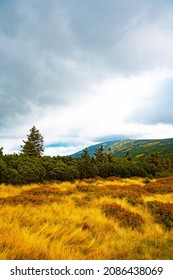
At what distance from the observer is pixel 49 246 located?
17.6 feet

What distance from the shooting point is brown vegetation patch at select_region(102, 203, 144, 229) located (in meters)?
8.03

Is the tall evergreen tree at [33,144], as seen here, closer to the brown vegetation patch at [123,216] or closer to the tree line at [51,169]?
the tree line at [51,169]

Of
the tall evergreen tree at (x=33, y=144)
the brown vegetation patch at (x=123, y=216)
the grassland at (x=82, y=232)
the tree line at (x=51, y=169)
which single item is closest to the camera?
the grassland at (x=82, y=232)

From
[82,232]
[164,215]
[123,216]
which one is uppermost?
[82,232]

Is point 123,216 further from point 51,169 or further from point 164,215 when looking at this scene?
point 51,169

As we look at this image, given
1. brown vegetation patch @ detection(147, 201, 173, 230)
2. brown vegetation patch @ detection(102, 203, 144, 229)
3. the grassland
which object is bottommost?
brown vegetation patch @ detection(147, 201, 173, 230)

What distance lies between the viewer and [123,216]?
8.75 m

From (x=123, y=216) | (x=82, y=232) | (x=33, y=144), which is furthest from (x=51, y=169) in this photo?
(x=33, y=144)

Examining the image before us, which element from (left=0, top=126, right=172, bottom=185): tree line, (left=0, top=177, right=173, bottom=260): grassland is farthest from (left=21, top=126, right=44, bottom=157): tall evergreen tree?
(left=0, top=177, right=173, bottom=260): grassland

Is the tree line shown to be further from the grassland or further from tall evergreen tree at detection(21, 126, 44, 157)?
tall evergreen tree at detection(21, 126, 44, 157)

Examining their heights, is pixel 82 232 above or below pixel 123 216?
above

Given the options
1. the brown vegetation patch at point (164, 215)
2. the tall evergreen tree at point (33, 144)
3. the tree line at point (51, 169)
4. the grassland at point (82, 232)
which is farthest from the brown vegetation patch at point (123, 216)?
the tall evergreen tree at point (33, 144)

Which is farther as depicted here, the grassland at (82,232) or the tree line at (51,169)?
the tree line at (51,169)

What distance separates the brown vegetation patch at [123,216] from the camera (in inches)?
316
